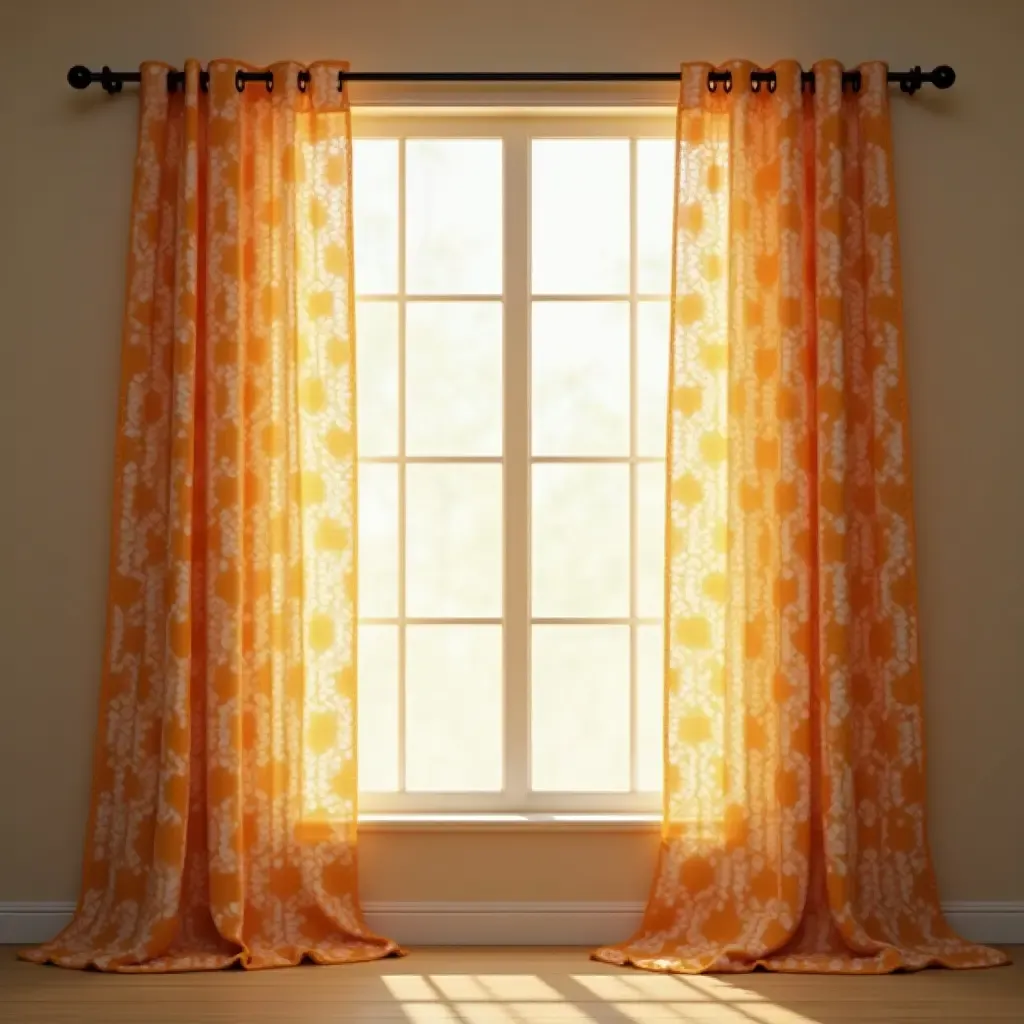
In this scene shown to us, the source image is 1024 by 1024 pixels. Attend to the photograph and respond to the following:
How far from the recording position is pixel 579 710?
171 inches


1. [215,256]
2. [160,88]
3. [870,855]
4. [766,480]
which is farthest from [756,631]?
[160,88]

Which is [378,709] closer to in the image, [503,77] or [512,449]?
[512,449]

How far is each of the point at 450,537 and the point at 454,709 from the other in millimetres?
576

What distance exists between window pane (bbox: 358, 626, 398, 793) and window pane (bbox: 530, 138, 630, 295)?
4.08ft

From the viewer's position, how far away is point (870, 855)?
12.9ft

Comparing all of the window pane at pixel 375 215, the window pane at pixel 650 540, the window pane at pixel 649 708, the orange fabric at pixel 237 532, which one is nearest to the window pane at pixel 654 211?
the window pane at pixel 650 540

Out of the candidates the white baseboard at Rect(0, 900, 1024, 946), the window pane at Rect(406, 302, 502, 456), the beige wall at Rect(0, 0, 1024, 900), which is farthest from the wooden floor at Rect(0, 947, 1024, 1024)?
the window pane at Rect(406, 302, 502, 456)

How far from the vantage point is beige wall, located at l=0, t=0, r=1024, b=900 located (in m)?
4.05

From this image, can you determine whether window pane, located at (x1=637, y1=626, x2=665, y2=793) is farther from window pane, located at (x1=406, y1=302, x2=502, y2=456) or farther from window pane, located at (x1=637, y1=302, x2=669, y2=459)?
window pane, located at (x1=406, y1=302, x2=502, y2=456)

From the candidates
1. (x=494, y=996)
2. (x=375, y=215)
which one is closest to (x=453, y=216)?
(x=375, y=215)

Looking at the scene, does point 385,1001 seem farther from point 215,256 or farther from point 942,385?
point 942,385

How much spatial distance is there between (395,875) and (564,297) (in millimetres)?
1779

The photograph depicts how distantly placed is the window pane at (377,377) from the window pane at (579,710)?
29.7 inches

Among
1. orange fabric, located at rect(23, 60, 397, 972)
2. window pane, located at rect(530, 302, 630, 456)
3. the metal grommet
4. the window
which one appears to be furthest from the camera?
window pane, located at rect(530, 302, 630, 456)
